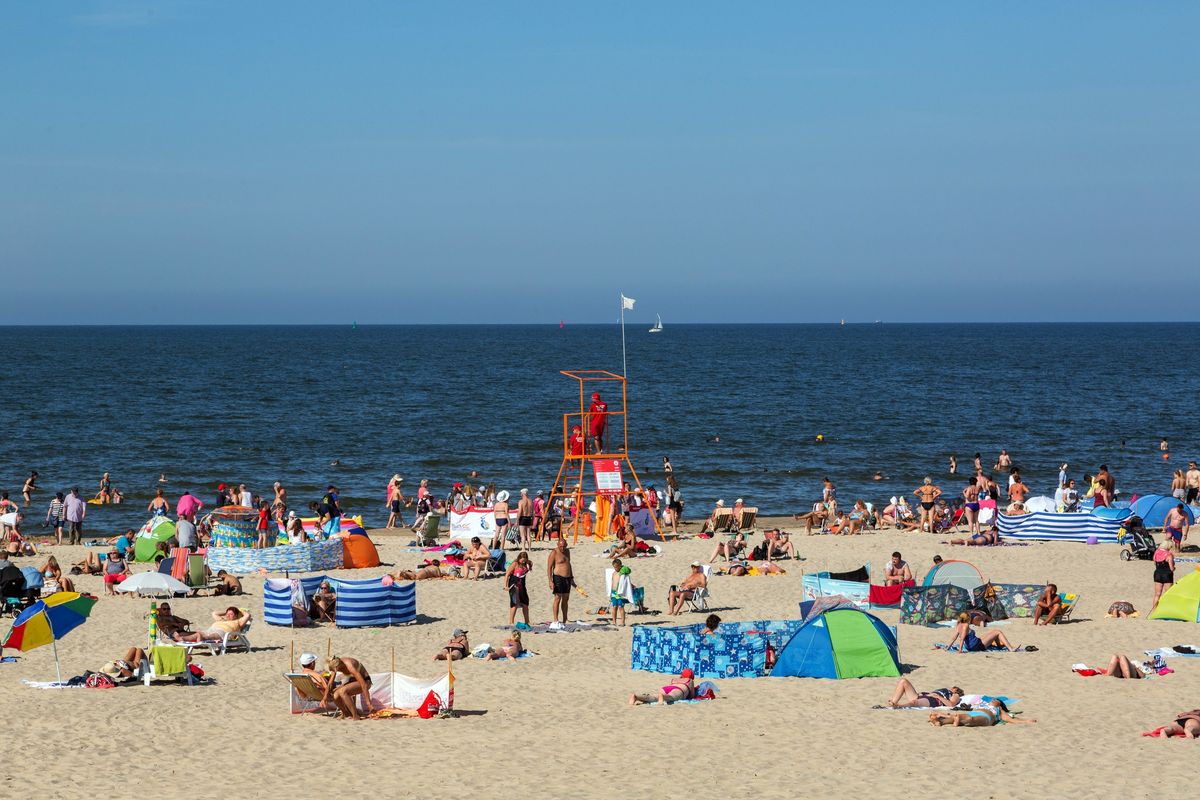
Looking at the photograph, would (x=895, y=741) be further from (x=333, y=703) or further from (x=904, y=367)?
(x=904, y=367)

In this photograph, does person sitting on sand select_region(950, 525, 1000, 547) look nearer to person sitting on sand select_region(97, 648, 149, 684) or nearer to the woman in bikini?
the woman in bikini

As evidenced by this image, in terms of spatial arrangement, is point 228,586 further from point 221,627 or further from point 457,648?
point 457,648

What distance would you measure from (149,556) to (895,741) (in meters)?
15.7

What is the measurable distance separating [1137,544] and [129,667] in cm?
1739

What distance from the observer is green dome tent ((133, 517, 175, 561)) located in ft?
77.0

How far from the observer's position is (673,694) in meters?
14.0

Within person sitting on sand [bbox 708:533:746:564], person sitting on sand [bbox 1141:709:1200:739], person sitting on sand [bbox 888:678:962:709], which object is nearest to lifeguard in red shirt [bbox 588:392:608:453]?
person sitting on sand [bbox 708:533:746:564]

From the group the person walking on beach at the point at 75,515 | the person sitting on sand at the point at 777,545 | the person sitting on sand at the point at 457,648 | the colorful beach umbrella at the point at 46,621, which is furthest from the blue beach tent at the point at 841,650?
the person walking on beach at the point at 75,515

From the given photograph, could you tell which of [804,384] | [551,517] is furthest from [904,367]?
[551,517]

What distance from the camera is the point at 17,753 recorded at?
11.7 meters

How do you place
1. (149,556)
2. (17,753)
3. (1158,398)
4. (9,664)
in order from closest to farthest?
(17,753), (9,664), (149,556), (1158,398)

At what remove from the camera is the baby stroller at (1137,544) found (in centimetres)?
2325

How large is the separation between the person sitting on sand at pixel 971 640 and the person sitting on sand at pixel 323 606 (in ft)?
27.9

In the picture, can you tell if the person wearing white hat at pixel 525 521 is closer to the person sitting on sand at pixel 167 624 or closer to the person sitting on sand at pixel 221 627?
the person sitting on sand at pixel 221 627
